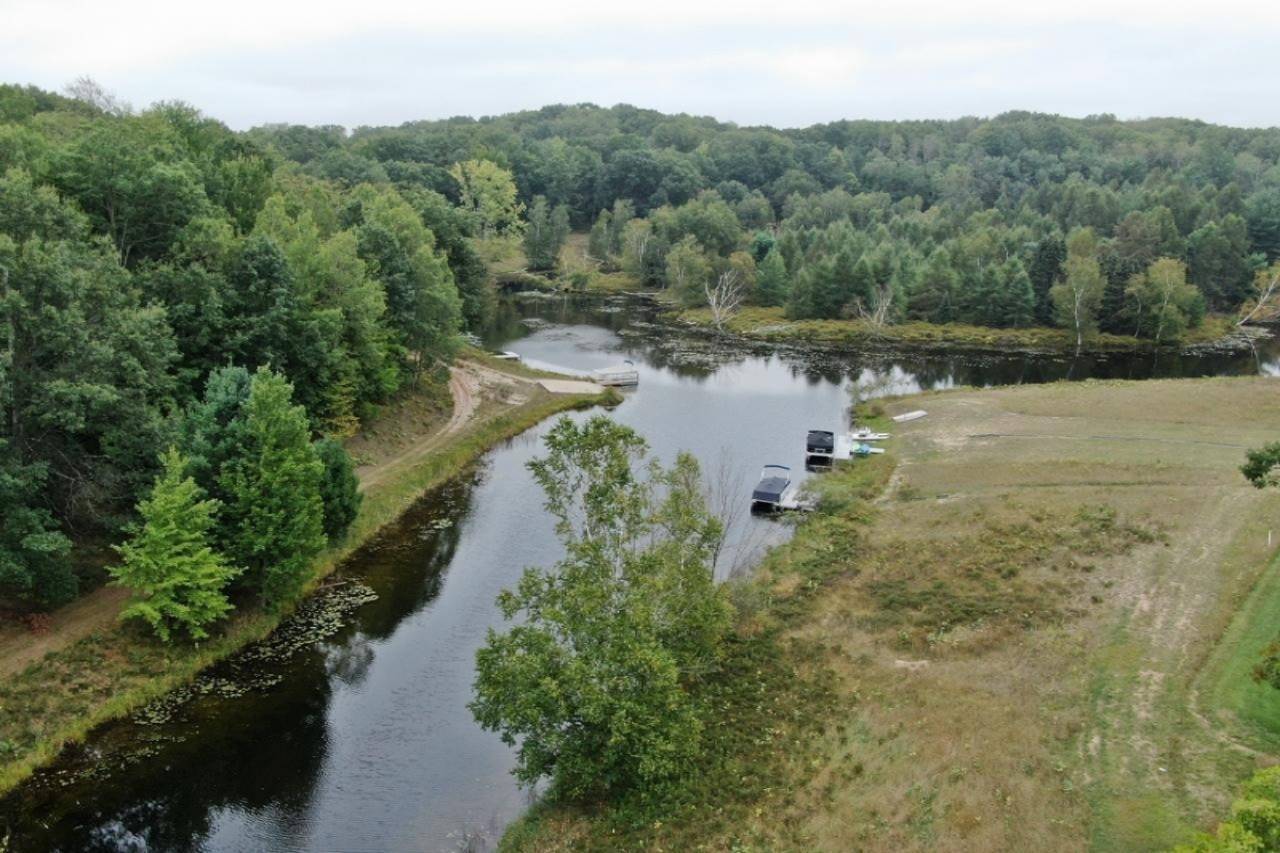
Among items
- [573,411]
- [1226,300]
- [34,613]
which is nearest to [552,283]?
[573,411]

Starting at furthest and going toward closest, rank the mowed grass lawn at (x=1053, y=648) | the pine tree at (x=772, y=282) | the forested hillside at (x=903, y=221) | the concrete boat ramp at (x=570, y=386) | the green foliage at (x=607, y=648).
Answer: the pine tree at (x=772, y=282)
the forested hillside at (x=903, y=221)
the concrete boat ramp at (x=570, y=386)
the green foliage at (x=607, y=648)
the mowed grass lawn at (x=1053, y=648)

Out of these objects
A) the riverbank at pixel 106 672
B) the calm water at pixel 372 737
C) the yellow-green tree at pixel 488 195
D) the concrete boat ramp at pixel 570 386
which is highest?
the yellow-green tree at pixel 488 195

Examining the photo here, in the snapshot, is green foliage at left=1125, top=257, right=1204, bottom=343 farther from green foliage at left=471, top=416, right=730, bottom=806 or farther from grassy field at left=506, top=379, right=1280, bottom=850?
green foliage at left=471, top=416, right=730, bottom=806

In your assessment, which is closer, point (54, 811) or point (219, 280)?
point (54, 811)

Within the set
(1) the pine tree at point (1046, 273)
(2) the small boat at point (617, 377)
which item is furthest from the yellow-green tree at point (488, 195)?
(1) the pine tree at point (1046, 273)

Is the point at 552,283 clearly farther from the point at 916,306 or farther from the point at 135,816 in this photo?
the point at 135,816

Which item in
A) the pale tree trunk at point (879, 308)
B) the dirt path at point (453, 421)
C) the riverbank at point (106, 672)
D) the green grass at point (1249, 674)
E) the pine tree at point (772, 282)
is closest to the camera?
the green grass at point (1249, 674)

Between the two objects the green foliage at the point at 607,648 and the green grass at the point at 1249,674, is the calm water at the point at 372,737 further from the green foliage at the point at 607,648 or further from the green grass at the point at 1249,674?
the green grass at the point at 1249,674
